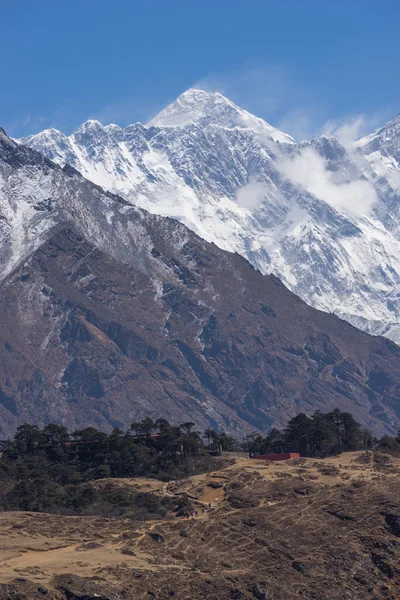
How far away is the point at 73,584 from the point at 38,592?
392 cm

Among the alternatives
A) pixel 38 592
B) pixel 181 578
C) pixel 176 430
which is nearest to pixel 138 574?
pixel 181 578

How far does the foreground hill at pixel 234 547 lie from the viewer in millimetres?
104375

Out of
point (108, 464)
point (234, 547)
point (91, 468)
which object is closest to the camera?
point (234, 547)

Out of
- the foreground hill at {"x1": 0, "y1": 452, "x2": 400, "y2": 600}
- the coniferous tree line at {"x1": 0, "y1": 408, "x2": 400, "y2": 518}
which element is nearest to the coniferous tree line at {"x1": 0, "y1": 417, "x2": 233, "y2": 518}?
the coniferous tree line at {"x1": 0, "y1": 408, "x2": 400, "y2": 518}

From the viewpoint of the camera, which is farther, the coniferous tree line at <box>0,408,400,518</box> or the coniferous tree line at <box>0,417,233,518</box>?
the coniferous tree line at <box>0,408,400,518</box>

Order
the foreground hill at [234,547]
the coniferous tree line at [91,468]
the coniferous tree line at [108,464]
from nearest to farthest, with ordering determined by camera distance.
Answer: the foreground hill at [234,547] < the coniferous tree line at [91,468] < the coniferous tree line at [108,464]

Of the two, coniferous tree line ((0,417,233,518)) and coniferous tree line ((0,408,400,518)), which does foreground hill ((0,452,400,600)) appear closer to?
coniferous tree line ((0,417,233,518))

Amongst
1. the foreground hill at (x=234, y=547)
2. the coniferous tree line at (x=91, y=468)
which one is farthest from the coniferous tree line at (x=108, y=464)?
the foreground hill at (x=234, y=547)

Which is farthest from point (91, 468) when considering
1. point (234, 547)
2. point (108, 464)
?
point (234, 547)

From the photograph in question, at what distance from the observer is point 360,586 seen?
11669 centimetres

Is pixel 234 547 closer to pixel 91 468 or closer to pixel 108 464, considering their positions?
pixel 108 464

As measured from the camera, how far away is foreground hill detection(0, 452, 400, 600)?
104375 mm

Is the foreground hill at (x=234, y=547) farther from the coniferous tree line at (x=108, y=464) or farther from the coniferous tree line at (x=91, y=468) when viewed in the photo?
the coniferous tree line at (x=108, y=464)

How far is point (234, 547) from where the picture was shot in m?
120
